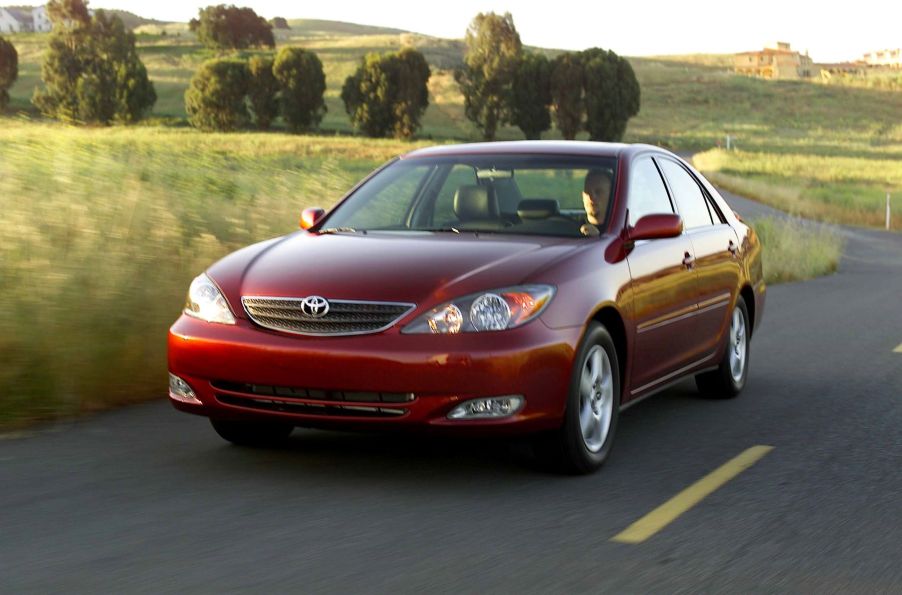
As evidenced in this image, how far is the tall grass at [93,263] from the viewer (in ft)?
26.6

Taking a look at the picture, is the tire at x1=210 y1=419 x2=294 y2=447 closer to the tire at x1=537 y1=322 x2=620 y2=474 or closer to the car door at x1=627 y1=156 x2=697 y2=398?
the tire at x1=537 y1=322 x2=620 y2=474

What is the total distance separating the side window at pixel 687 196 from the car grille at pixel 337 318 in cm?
268

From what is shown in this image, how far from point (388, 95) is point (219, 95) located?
9.47m

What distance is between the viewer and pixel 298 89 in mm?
79188

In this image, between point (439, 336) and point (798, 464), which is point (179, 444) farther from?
point (798, 464)

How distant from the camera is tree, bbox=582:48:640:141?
83.1 m

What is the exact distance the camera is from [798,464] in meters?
6.89

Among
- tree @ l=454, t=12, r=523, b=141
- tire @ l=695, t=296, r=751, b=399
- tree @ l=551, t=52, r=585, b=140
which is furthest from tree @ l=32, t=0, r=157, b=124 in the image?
tire @ l=695, t=296, r=751, b=399

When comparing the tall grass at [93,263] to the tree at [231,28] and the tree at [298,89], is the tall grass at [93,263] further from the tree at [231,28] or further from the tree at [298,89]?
the tree at [231,28]

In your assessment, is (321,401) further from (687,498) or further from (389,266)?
(687,498)

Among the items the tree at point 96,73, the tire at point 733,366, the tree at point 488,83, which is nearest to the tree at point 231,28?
the tree at point 488,83

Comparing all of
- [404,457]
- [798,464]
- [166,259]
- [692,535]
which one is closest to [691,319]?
[798,464]

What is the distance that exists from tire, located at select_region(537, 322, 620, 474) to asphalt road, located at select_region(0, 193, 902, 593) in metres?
0.11

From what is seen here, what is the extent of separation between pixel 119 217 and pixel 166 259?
463 mm
